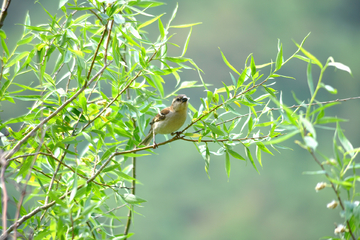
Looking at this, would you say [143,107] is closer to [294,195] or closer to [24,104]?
[24,104]

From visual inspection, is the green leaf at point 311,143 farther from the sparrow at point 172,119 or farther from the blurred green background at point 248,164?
the blurred green background at point 248,164

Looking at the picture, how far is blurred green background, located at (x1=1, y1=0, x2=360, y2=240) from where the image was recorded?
2.85 metres

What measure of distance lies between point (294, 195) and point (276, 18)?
1.83 meters

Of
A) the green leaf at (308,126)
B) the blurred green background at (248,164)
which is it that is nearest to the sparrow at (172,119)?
the green leaf at (308,126)

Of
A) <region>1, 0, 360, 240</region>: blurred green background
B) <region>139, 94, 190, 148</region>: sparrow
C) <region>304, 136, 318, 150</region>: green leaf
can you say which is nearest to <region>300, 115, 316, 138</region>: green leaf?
<region>304, 136, 318, 150</region>: green leaf

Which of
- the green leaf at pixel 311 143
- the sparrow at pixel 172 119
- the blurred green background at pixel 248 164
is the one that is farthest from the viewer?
the blurred green background at pixel 248 164

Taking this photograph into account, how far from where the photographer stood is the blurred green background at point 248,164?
2.85 metres

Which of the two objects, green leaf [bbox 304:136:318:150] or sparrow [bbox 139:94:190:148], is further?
sparrow [bbox 139:94:190:148]

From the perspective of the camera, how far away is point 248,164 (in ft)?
9.51

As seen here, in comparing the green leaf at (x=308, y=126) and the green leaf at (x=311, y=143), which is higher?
the green leaf at (x=308, y=126)

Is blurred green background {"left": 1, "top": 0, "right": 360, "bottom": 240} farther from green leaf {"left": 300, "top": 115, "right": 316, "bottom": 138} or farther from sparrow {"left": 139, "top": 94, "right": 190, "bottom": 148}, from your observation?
green leaf {"left": 300, "top": 115, "right": 316, "bottom": 138}

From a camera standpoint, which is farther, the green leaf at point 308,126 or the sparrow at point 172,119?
the sparrow at point 172,119

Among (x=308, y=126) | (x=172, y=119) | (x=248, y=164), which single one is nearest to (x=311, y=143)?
(x=308, y=126)

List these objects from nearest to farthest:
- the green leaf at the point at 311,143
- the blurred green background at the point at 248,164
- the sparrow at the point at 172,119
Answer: the green leaf at the point at 311,143 → the sparrow at the point at 172,119 → the blurred green background at the point at 248,164
